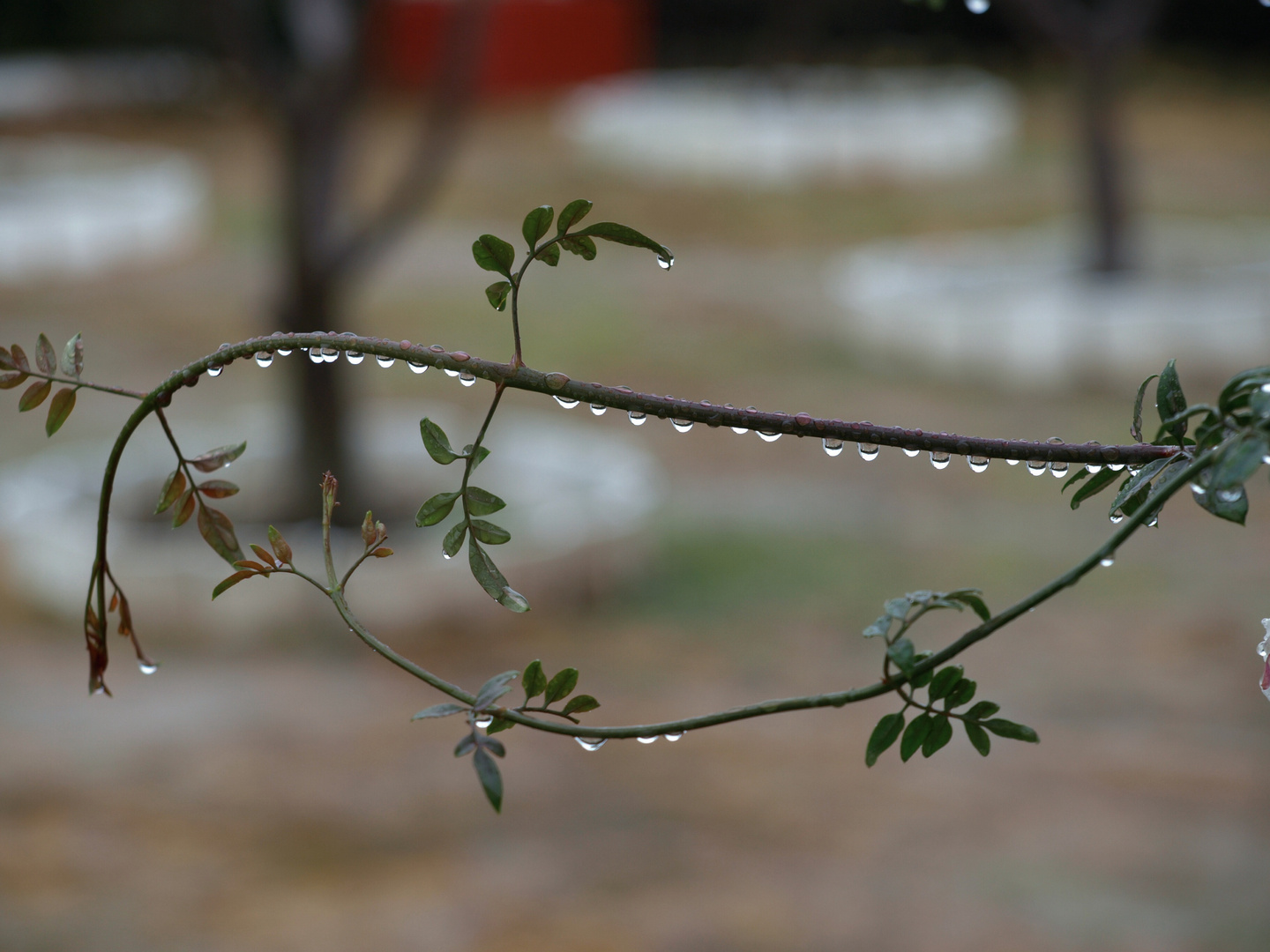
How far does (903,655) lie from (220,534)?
0.37 metres

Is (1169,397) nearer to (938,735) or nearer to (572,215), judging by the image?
(938,735)

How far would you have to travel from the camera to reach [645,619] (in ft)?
17.2

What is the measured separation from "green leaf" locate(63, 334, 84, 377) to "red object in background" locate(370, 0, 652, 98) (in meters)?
17.6

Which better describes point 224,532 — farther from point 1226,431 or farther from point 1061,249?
point 1061,249

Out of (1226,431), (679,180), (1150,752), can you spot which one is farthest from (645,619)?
(679,180)

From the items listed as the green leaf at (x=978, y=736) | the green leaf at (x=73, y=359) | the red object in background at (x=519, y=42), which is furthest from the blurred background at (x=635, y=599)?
the red object in background at (x=519, y=42)

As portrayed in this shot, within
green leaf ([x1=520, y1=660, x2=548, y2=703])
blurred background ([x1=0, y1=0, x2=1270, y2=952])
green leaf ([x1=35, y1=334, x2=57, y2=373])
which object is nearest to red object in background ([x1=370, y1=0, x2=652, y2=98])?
blurred background ([x1=0, y1=0, x2=1270, y2=952])

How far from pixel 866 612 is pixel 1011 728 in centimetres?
452

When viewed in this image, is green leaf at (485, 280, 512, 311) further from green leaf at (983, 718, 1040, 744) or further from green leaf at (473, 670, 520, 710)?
green leaf at (983, 718, 1040, 744)

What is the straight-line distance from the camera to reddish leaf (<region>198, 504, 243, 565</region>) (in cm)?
78

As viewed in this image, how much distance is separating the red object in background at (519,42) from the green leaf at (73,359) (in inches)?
694

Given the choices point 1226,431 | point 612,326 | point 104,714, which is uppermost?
point 1226,431

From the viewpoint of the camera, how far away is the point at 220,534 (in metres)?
0.79

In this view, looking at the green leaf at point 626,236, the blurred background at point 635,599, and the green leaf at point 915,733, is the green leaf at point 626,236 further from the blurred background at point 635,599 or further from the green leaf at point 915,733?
the blurred background at point 635,599
